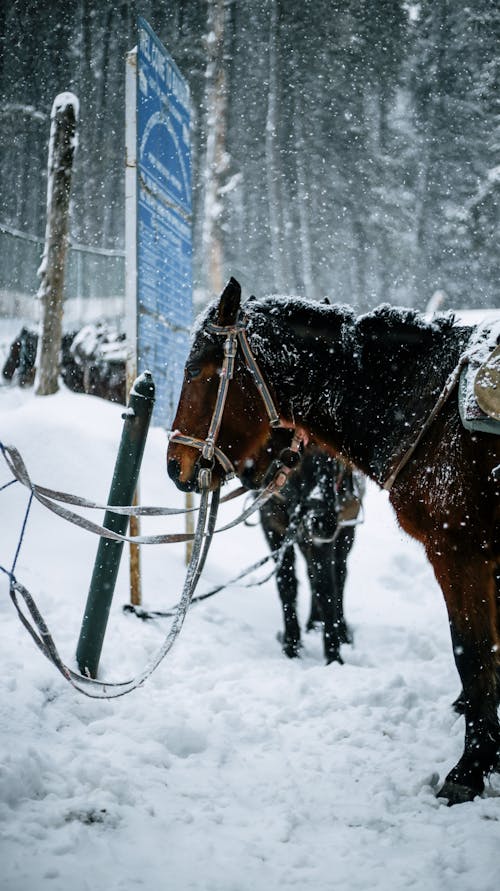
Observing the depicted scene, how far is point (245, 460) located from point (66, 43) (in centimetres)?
1147

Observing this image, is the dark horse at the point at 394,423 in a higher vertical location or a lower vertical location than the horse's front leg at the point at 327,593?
higher

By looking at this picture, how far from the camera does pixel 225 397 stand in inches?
107

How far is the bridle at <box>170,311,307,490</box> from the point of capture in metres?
2.69

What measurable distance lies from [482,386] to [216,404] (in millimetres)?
1150

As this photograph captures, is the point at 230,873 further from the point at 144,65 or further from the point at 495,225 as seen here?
the point at 495,225

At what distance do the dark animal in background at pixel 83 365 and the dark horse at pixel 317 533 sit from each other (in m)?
5.41

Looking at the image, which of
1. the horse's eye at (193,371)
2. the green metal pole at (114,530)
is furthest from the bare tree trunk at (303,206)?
the horse's eye at (193,371)

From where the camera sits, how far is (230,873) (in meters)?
1.85

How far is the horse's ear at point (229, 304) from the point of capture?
104 inches

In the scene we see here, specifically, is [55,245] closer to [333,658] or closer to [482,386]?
[333,658]

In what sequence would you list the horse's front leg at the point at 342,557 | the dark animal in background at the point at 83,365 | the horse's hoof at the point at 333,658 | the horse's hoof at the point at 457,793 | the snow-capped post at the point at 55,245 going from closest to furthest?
the horse's hoof at the point at 457,793, the horse's hoof at the point at 333,658, the horse's front leg at the point at 342,557, the snow-capped post at the point at 55,245, the dark animal in background at the point at 83,365

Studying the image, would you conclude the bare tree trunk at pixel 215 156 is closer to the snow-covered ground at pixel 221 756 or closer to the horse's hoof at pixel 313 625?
the horse's hoof at pixel 313 625

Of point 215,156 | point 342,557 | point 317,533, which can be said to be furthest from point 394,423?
point 215,156

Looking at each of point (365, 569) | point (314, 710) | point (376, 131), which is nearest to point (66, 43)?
point (376, 131)
